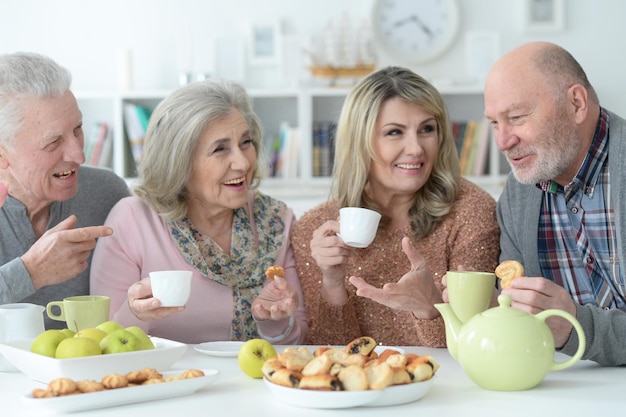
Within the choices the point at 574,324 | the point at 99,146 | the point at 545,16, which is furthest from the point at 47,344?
the point at 545,16

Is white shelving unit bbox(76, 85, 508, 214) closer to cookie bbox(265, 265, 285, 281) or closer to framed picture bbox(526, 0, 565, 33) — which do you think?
framed picture bbox(526, 0, 565, 33)

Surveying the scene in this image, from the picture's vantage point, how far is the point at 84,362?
1.56 metres

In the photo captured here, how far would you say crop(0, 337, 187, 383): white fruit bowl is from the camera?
1.56 metres

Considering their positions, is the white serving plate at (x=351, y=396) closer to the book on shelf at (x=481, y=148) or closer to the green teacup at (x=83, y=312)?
the green teacup at (x=83, y=312)

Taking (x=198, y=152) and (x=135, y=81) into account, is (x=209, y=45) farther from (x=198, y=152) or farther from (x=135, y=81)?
(x=198, y=152)

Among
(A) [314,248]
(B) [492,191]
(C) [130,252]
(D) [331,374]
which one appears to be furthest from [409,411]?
(B) [492,191]

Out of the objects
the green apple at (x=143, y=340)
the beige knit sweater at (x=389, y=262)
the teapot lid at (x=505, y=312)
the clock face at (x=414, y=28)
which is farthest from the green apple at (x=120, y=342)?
the clock face at (x=414, y=28)

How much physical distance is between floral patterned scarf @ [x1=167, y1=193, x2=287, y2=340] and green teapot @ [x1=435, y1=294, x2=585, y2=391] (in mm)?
1001

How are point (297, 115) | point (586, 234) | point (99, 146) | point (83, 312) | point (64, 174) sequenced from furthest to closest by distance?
1. point (297, 115)
2. point (99, 146)
3. point (64, 174)
4. point (586, 234)
5. point (83, 312)

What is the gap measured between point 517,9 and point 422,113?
8.61 feet

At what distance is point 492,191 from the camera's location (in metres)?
4.77

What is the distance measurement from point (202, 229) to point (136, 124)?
2.48m

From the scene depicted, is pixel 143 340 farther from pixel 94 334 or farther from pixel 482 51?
pixel 482 51

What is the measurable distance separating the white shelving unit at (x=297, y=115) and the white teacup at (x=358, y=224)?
254 centimetres
